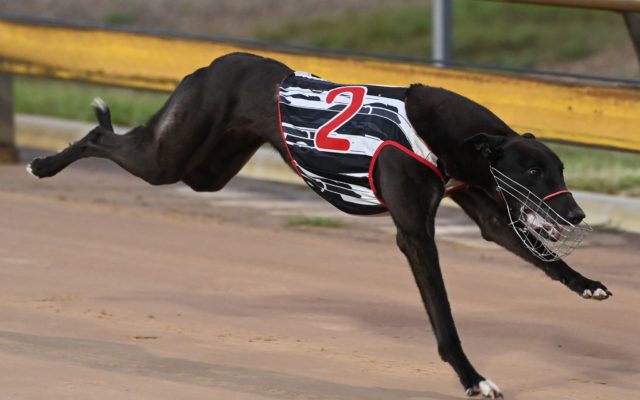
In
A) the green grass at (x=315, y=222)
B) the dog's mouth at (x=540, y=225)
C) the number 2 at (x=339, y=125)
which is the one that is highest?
the number 2 at (x=339, y=125)

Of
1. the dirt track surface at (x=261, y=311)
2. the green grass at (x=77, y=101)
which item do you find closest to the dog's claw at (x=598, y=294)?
the dirt track surface at (x=261, y=311)

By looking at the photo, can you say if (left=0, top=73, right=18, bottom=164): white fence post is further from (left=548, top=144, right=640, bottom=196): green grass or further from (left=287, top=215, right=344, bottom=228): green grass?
(left=548, top=144, right=640, bottom=196): green grass

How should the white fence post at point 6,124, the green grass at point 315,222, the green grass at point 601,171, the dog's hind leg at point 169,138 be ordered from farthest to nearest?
the white fence post at point 6,124
the green grass at point 601,171
the green grass at point 315,222
the dog's hind leg at point 169,138

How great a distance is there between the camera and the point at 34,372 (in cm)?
576

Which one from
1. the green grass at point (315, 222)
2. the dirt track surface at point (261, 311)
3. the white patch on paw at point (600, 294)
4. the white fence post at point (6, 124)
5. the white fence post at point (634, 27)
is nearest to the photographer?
the dirt track surface at point (261, 311)

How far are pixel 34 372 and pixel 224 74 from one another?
1583 mm

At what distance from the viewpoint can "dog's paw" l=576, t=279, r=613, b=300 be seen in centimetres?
606

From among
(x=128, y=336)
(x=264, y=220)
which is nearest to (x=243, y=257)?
(x=264, y=220)

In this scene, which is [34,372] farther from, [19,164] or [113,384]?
[19,164]

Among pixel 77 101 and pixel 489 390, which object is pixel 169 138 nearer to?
pixel 489 390

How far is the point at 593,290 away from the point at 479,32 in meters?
11.7

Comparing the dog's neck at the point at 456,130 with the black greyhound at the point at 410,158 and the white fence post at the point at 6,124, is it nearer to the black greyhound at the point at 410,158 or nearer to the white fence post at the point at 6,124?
the black greyhound at the point at 410,158

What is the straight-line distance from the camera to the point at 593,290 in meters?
6.09

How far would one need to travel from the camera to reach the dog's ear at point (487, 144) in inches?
231
